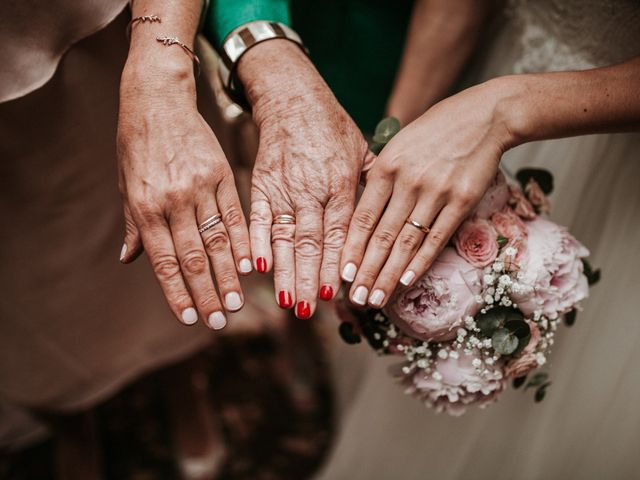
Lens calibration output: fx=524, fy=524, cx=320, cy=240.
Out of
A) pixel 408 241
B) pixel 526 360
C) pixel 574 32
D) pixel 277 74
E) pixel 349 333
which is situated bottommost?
pixel 349 333

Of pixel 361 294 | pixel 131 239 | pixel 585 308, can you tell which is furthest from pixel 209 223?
pixel 585 308

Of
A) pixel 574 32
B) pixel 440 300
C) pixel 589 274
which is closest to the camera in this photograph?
pixel 440 300

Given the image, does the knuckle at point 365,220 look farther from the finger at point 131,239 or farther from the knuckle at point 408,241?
the finger at point 131,239

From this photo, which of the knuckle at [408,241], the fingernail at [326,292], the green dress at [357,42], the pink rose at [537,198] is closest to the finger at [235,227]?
the fingernail at [326,292]

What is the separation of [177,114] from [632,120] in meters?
0.66

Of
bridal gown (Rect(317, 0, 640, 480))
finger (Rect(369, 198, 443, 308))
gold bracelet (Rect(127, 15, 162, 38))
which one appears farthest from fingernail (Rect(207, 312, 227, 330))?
bridal gown (Rect(317, 0, 640, 480))

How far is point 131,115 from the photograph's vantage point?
764 mm

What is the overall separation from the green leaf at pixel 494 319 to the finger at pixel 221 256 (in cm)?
34

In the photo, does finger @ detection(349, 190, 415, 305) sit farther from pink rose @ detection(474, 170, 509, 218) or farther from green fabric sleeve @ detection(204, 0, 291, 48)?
green fabric sleeve @ detection(204, 0, 291, 48)

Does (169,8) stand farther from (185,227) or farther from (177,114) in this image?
(185,227)

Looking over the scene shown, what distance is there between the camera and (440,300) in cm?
72

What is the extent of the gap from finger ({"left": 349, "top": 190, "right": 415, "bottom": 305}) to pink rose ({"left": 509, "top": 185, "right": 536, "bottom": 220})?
0.58 feet

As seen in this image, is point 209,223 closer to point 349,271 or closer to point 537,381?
point 349,271

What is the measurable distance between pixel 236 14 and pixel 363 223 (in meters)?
0.44
